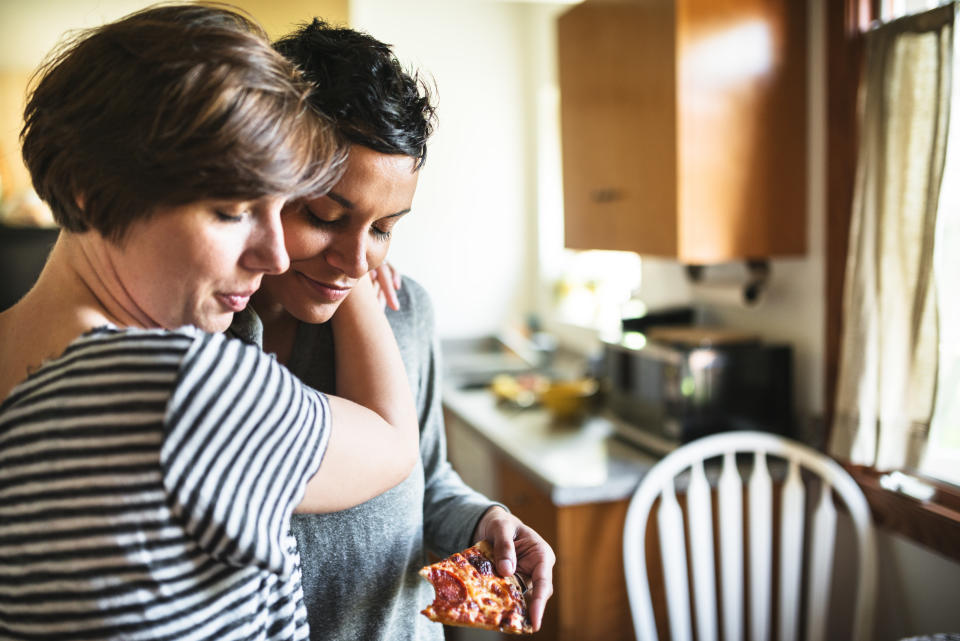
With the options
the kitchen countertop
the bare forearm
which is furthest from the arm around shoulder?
the kitchen countertop

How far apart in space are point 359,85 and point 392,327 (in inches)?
12.4

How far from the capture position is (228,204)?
0.56 metres

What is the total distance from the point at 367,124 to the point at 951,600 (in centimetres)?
142

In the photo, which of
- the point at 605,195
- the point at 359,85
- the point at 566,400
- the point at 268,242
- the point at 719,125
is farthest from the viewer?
the point at 566,400

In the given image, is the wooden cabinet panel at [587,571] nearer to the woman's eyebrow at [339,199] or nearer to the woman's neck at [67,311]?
the woman's eyebrow at [339,199]

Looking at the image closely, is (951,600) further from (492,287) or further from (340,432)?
(492,287)

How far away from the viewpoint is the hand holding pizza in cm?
75

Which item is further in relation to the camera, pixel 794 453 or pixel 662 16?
pixel 662 16

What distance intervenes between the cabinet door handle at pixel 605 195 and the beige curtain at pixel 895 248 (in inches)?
24.5

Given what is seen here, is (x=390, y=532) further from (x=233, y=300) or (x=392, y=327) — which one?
(x=233, y=300)

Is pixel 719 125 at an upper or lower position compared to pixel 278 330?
upper

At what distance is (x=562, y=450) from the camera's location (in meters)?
1.88

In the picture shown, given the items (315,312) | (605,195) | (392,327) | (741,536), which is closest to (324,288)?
(315,312)

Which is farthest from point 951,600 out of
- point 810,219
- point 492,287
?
point 492,287
